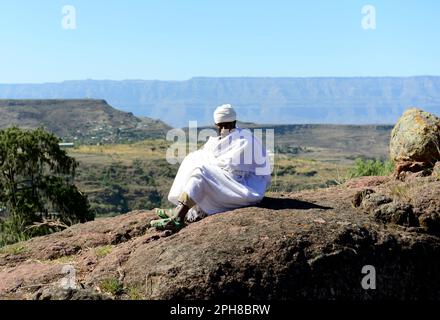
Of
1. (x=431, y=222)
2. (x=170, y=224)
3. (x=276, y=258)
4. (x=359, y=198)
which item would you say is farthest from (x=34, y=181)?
(x=276, y=258)

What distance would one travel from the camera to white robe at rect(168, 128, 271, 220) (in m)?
9.27

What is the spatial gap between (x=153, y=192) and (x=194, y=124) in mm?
75149

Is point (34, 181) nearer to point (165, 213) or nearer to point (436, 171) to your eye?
point (165, 213)

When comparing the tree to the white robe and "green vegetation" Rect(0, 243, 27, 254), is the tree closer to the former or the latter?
"green vegetation" Rect(0, 243, 27, 254)

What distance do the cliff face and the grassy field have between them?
46693 mm

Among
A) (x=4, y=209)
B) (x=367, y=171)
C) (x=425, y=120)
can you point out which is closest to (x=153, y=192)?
(x=4, y=209)

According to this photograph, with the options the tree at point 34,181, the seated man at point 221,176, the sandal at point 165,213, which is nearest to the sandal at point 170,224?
the seated man at point 221,176

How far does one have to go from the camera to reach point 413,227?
892 cm

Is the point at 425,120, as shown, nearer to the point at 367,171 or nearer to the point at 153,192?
the point at 367,171

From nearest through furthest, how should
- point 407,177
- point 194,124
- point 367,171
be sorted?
point 407,177 → point 194,124 → point 367,171

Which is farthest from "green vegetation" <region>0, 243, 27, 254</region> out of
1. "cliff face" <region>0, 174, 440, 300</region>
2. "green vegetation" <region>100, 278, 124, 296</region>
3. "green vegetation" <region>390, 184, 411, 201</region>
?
"green vegetation" <region>390, 184, 411, 201</region>

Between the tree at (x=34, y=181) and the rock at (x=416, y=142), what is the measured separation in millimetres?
21669

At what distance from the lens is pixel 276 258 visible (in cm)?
790
